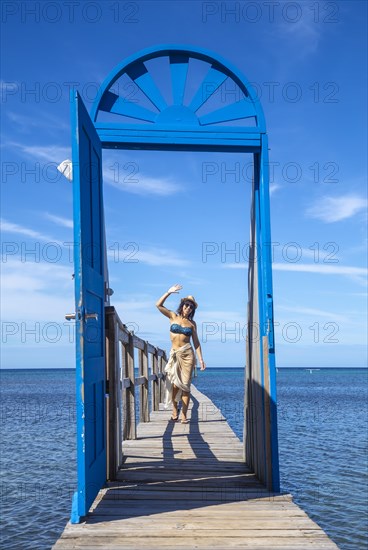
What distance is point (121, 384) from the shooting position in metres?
6.34

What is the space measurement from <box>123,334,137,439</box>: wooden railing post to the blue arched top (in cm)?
308

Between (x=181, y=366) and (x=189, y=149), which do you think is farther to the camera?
(x=181, y=366)

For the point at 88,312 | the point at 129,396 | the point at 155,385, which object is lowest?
the point at 155,385

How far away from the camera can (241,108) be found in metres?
5.03

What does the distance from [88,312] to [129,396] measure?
342cm

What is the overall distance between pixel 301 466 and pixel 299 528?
8.19 meters

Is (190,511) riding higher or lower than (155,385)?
higher

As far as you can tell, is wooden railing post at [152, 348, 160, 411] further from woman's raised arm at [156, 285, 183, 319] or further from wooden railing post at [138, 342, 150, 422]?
woman's raised arm at [156, 285, 183, 319]

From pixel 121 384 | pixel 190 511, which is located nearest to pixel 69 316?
pixel 190 511

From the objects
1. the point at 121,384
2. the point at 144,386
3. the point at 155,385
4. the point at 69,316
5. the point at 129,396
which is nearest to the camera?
the point at 69,316

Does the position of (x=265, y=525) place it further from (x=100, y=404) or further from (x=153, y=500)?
(x=100, y=404)

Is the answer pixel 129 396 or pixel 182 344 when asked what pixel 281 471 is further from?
pixel 129 396

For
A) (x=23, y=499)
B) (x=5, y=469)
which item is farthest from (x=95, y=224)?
(x=5, y=469)

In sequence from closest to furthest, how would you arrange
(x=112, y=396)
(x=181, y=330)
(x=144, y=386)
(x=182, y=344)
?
(x=112, y=396), (x=181, y=330), (x=182, y=344), (x=144, y=386)
